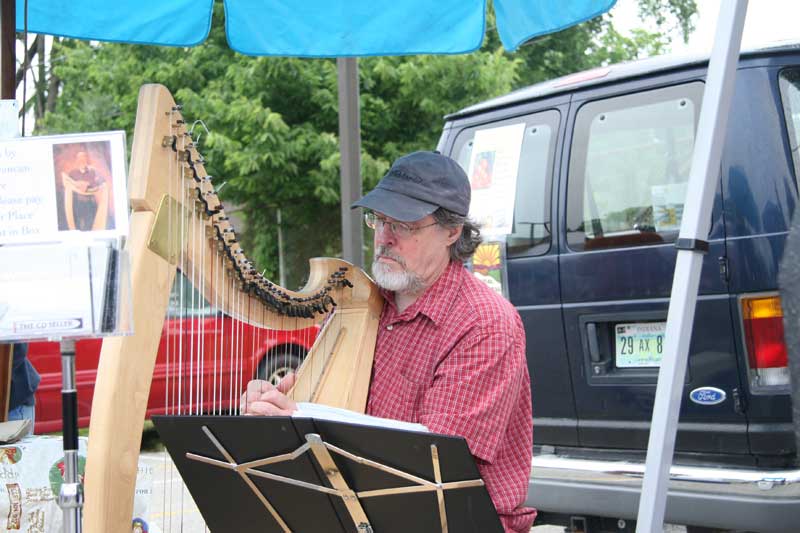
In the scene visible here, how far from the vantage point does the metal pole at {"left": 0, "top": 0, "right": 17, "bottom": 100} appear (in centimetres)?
243

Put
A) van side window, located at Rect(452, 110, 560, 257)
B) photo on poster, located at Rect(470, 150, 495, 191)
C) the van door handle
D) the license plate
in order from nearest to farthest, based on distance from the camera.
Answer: the license plate < the van door handle < van side window, located at Rect(452, 110, 560, 257) < photo on poster, located at Rect(470, 150, 495, 191)

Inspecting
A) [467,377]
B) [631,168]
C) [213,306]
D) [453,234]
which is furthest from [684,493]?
[213,306]

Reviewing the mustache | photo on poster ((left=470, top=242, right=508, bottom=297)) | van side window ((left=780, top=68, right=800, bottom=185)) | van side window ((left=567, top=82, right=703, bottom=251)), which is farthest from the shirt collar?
photo on poster ((left=470, top=242, right=508, bottom=297))

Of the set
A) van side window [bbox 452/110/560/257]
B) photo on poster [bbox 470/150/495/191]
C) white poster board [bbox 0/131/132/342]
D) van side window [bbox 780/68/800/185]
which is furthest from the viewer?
photo on poster [bbox 470/150/495/191]

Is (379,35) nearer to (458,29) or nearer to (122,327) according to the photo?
(458,29)

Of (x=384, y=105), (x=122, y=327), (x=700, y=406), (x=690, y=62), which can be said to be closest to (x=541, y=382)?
(x=700, y=406)

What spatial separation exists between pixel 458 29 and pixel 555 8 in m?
0.51

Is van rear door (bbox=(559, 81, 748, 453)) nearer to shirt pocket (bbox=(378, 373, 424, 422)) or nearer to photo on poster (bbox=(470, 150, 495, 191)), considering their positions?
photo on poster (bbox=(470, 150, 495, 191))

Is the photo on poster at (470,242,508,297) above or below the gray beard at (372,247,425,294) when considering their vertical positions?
above

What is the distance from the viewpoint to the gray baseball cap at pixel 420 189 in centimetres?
267

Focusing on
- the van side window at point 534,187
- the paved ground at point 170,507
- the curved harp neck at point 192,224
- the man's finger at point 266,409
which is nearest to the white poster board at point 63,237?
the curved harp neck at point 192,224

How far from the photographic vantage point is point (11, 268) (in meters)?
1.52

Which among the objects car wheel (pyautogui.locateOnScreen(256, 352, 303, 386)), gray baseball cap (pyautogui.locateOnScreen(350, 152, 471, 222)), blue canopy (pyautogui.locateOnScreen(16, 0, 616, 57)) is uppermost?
blue canopy (pyautogui.locateOnScreen(16, 0, 616, 57))

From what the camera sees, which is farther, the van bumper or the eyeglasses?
the van bumper
